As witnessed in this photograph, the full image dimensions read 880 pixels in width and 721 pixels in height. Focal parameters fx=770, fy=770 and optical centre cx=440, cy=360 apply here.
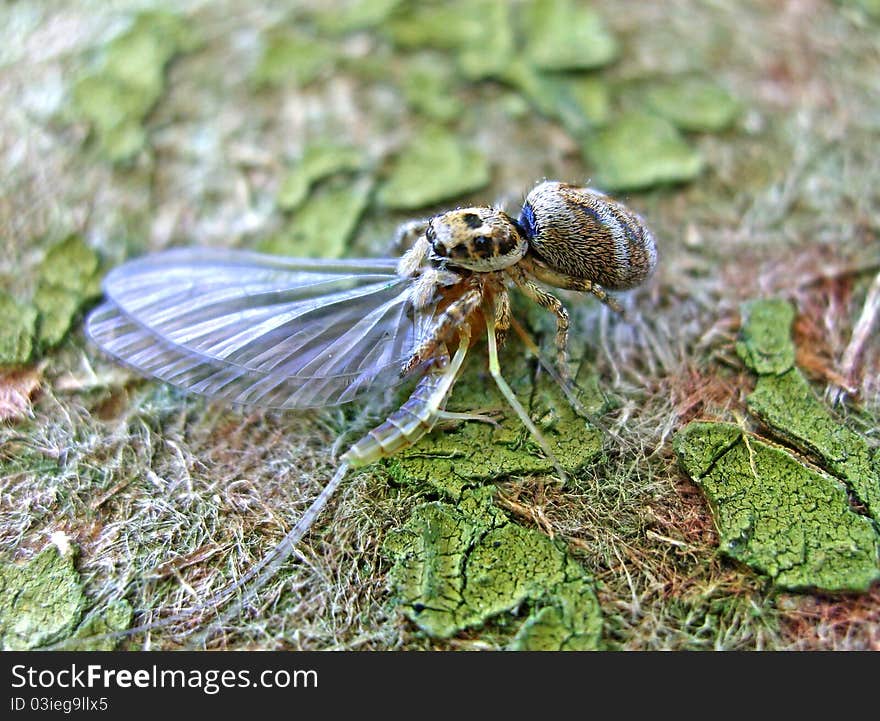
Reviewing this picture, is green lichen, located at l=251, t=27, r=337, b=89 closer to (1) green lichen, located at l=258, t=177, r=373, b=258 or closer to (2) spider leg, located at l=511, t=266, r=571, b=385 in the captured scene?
(1) green lichen, located at l=258, t=177, r=373, b=258

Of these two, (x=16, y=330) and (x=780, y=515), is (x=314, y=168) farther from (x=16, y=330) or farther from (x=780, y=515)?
(x=780, y=515)

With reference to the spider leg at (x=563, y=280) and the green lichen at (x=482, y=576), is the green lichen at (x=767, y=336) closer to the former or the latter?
the spider leg at (x=563, y=280)

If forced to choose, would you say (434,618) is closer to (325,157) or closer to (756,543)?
(756,543)

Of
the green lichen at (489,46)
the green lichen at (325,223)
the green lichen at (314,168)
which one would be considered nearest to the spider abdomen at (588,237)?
the green lichen at (325,223)

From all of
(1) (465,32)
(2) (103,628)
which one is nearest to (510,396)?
(2) (103,628)

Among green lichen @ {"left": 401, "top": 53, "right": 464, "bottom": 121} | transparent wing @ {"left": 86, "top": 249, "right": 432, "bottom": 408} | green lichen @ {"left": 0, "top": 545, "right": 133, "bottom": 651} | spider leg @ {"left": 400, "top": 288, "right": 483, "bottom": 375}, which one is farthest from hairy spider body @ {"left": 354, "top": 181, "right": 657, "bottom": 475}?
green lichen @ {"left": 0, "top": 545, "right": 133, "bottom": 651}
